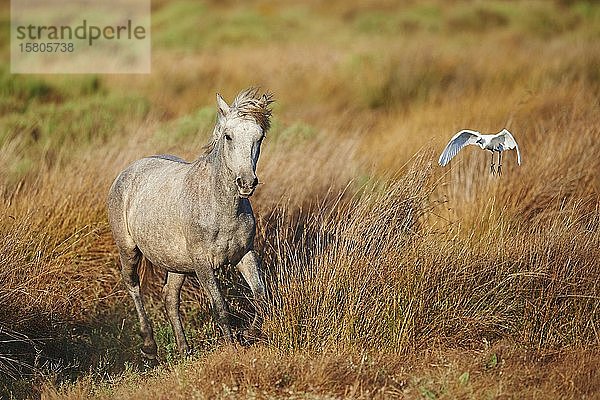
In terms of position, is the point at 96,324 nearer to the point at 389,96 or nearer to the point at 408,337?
the point at 408,337

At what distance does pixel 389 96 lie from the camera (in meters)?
15.5

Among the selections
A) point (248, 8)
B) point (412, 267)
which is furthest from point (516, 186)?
point (248, 8)

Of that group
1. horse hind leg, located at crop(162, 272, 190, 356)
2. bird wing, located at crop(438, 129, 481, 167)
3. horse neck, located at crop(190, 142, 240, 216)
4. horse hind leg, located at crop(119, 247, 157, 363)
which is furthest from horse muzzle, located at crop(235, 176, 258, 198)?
horse hind leg, located at crop(119, 247, 157, 363)

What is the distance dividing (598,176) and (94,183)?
16.0ft

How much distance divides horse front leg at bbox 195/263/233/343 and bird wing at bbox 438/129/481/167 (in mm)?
1760

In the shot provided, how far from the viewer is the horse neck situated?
232 inches

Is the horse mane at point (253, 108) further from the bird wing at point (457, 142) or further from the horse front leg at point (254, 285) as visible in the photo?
the bird wing at point (457, 142)

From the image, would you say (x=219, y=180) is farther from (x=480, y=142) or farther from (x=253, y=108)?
(x=480, y=142)

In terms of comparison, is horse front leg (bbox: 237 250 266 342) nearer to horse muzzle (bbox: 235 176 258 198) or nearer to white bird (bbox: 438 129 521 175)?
horse muzzle (bbox: 235 176 258 198)

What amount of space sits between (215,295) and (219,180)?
0.80 m

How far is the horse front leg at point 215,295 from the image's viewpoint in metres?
5.99

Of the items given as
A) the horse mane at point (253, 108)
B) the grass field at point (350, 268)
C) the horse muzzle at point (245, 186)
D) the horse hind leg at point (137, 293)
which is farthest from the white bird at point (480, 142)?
the horse hind leg at point (137, 293)

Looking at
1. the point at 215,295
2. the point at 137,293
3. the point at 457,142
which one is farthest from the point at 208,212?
the point at 457,142

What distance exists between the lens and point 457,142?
246 inches
